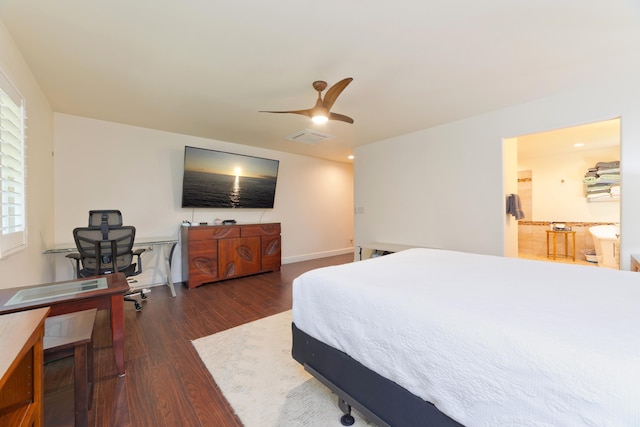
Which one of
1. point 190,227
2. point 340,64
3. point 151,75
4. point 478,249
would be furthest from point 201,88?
point 478,249

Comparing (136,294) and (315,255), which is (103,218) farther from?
(315,255)

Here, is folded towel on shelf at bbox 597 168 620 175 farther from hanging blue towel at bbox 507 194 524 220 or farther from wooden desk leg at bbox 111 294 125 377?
wooden desk leg at bbox 111 294 125 377

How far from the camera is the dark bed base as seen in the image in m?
1.05

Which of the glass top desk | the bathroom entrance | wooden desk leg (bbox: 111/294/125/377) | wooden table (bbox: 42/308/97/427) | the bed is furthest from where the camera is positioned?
the bathroom entrance

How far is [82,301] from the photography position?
163 cm

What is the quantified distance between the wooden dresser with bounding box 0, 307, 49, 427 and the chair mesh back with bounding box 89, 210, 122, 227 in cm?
218

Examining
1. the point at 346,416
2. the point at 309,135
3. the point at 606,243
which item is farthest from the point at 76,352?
the point at 606,243

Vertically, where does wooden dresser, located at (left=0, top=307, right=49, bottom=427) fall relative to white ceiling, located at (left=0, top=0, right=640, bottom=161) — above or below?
below

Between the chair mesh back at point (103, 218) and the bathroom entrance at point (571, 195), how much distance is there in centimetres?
605

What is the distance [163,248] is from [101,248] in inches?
42.4

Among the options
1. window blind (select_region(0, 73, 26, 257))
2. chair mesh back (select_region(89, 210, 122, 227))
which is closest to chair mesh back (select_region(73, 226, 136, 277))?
chair mesh back (select_region(89, 210, 122, 227))

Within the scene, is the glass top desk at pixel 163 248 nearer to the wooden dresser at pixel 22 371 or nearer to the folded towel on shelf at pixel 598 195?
the wooden dresser at pixel 22 371

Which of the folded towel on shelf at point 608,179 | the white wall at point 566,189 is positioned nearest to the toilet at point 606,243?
the white wall at point 566,189

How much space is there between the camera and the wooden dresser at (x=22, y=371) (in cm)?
86
